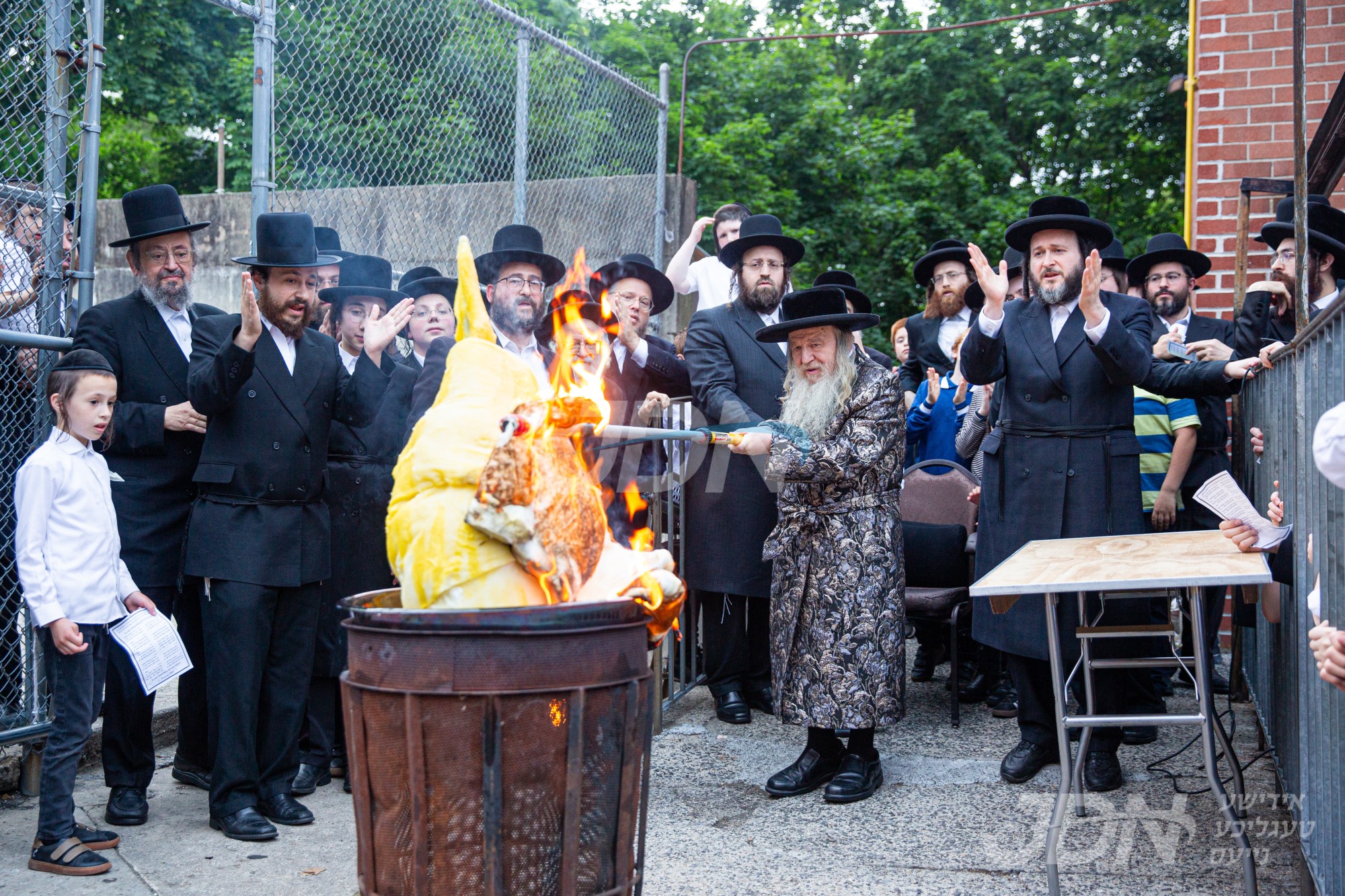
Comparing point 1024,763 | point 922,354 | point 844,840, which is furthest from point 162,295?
point 922,354

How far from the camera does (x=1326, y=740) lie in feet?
10.3

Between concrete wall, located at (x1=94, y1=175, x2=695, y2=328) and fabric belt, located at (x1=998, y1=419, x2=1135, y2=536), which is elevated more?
concrete wall, located at (x1=94, y1=175, x2=695, y2=328)

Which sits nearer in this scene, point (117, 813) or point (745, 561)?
point (117, 813)

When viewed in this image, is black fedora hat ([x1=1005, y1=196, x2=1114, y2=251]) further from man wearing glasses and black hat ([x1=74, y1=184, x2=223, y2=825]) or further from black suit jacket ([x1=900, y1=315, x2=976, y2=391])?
man wearing glasses and black hat ([x1=74, y1=184, x2=223, y2=825])

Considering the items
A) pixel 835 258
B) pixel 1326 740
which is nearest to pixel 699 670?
pixel 1326 740

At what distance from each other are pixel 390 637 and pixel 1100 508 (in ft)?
11.5

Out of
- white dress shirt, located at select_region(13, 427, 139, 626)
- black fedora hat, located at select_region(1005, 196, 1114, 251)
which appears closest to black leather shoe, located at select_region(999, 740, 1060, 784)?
black fedora hat, located at select_region(1005, 196, 1114, 251)

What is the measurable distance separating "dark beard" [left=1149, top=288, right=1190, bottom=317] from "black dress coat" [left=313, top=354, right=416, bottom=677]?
169 inches

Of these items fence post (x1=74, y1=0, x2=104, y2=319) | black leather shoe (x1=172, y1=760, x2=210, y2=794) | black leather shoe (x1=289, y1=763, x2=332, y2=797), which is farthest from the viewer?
black leather shoe (x1=172, y1=760, x2=210, y2=794)

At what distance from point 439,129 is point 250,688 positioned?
3.75 metres

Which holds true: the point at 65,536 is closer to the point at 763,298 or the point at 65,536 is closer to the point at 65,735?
the point at 65,735

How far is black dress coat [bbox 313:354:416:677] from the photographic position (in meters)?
5.21

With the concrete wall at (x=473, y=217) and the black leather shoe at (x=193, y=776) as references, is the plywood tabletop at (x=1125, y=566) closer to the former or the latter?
the black leather shoe at (x=193, y=776)

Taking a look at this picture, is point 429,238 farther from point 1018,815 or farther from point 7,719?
point 1018,815
